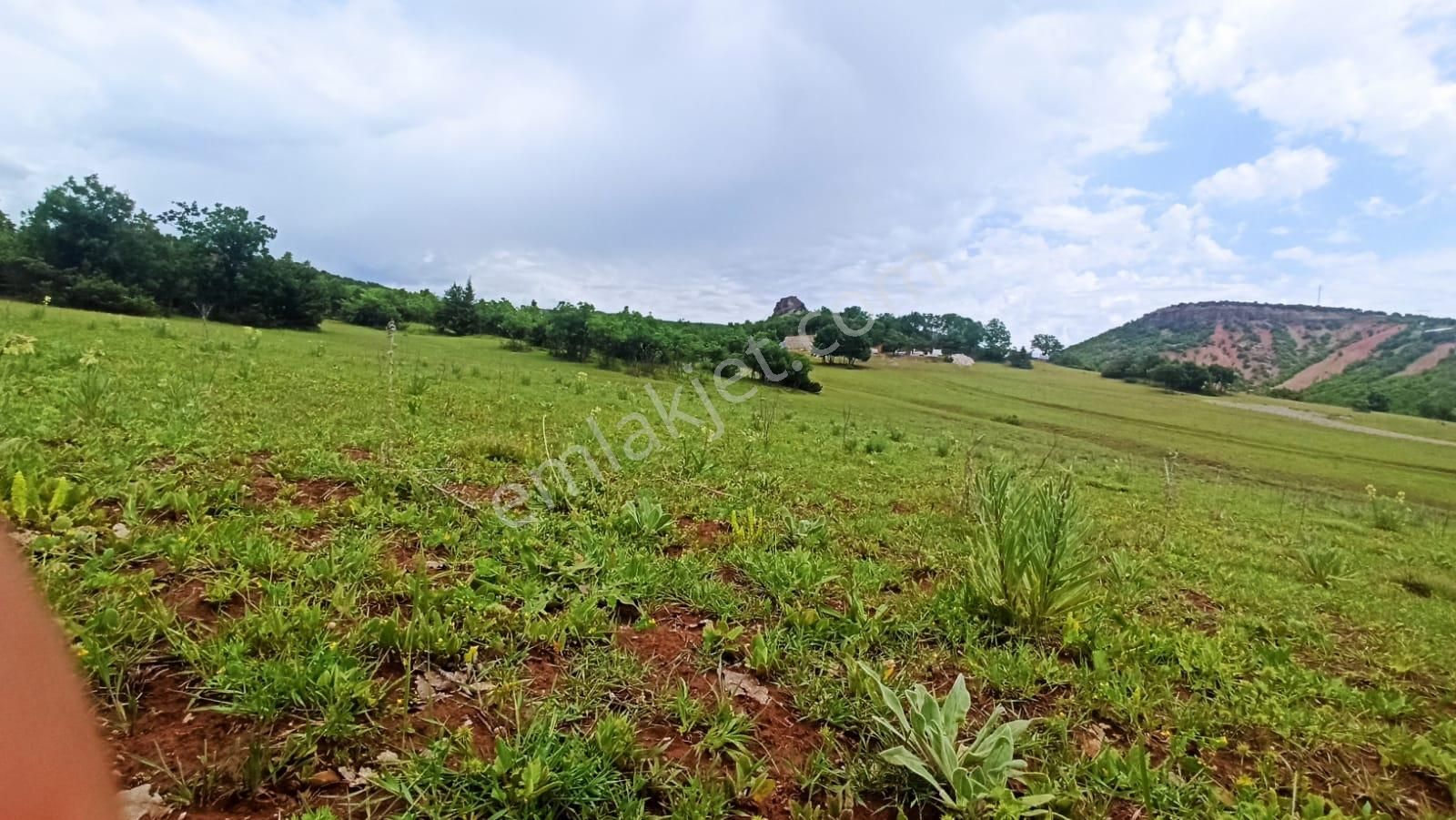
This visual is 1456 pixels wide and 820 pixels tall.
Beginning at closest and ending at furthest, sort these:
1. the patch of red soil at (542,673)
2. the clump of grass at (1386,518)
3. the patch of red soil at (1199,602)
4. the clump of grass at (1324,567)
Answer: the patch of red soil at (542,673)
the patch of red soil at (1199,602)
the clump of grass at (1324,567)
the clump of grass at (1386,518)

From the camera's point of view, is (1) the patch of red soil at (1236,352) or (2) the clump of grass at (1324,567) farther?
(1) the patch of red soil at (1236,352)

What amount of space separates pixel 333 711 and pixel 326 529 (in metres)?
1.77

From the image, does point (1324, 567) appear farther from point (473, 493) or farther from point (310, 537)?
point (310, 537)

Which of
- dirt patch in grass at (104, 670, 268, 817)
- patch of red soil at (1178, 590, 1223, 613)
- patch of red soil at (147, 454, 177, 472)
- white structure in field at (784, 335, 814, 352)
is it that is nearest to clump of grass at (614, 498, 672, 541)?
dirt patch in grass at (104, 670, 268, 817)

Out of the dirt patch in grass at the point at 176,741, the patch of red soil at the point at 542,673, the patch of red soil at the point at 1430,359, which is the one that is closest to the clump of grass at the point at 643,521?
the patch of red soil at the point at 542,673

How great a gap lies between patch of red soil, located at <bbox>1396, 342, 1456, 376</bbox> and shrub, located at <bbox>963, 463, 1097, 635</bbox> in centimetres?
7884

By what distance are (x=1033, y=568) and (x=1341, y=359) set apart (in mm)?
100809

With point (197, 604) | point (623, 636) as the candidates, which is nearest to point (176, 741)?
point (197, 604)

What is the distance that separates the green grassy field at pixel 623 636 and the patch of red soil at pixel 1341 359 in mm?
79954

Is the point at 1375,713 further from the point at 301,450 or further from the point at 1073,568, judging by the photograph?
the point at 301,450

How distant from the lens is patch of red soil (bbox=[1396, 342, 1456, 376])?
186ft

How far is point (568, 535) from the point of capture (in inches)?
155

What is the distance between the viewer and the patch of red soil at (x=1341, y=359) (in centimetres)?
6800

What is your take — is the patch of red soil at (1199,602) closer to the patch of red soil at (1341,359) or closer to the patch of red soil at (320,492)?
the patch of red soil at (320,492)
